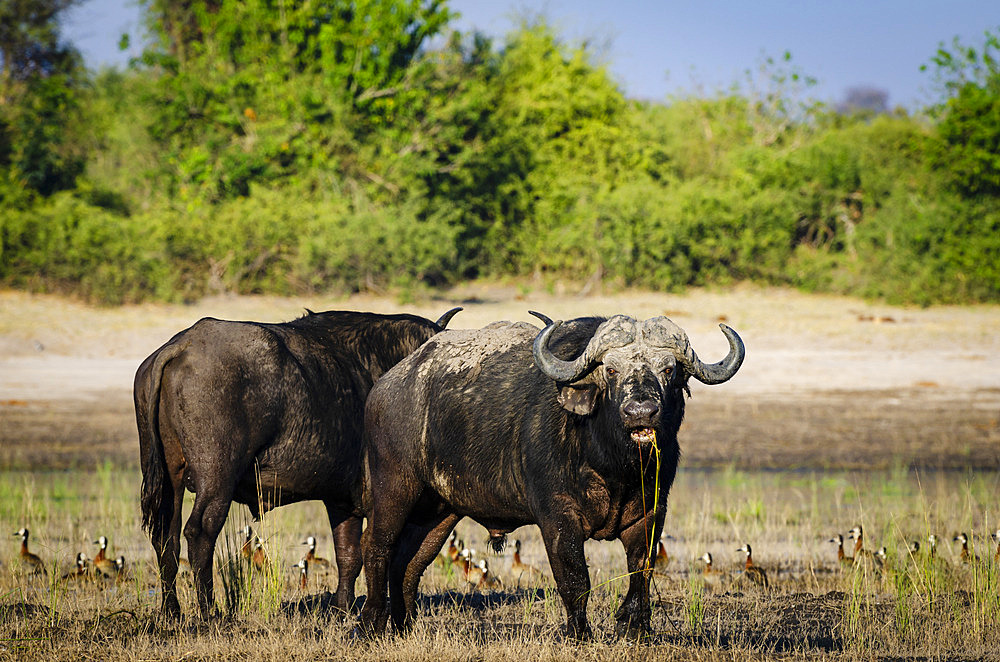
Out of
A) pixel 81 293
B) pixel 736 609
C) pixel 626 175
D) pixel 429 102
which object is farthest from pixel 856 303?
pixel 736 609

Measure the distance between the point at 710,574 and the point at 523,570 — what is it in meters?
1.41

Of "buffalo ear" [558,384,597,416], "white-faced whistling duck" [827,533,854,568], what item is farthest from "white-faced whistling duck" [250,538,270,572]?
"white-faced whistling duck" [827,533,854,568]

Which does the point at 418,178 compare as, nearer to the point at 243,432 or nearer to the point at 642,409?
the point at 243,432

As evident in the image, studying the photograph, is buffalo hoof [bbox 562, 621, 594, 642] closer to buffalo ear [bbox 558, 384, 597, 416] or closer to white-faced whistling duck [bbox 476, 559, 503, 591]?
buffalo ear [bbox 558, 384, 597, 416]

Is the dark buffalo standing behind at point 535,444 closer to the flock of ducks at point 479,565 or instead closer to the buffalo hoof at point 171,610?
the buffalo hoof at point 171,610

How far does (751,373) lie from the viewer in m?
17.5

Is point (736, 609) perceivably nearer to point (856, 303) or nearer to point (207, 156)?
point (856, 303)

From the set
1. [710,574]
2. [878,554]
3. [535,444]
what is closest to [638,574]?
[535,444]

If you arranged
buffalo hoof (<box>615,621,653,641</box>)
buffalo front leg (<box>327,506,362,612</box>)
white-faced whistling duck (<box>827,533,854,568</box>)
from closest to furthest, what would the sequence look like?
1. buffalo hoof (<box>615,621,653,641</box>)
2. buffalo front leg (<box>327,506,362,612</box>)
3. white-faced whistling duck (<box>827,533,854,568</box>)

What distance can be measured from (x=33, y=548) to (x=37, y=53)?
1962 cm

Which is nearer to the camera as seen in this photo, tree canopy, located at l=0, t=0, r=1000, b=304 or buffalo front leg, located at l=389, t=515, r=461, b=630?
buffalo front leg, located at l=389, t=515, r=461, b=630

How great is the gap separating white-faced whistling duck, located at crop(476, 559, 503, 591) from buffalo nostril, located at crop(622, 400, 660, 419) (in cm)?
→ 322

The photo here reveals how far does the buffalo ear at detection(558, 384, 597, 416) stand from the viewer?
521 centimetres

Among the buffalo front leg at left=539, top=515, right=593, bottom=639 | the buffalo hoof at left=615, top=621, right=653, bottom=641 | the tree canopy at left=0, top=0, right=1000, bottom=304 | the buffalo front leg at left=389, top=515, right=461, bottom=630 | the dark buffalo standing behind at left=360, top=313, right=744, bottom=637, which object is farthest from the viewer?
the tree canopy at left=0, top=0, right=1000, bottom=304
